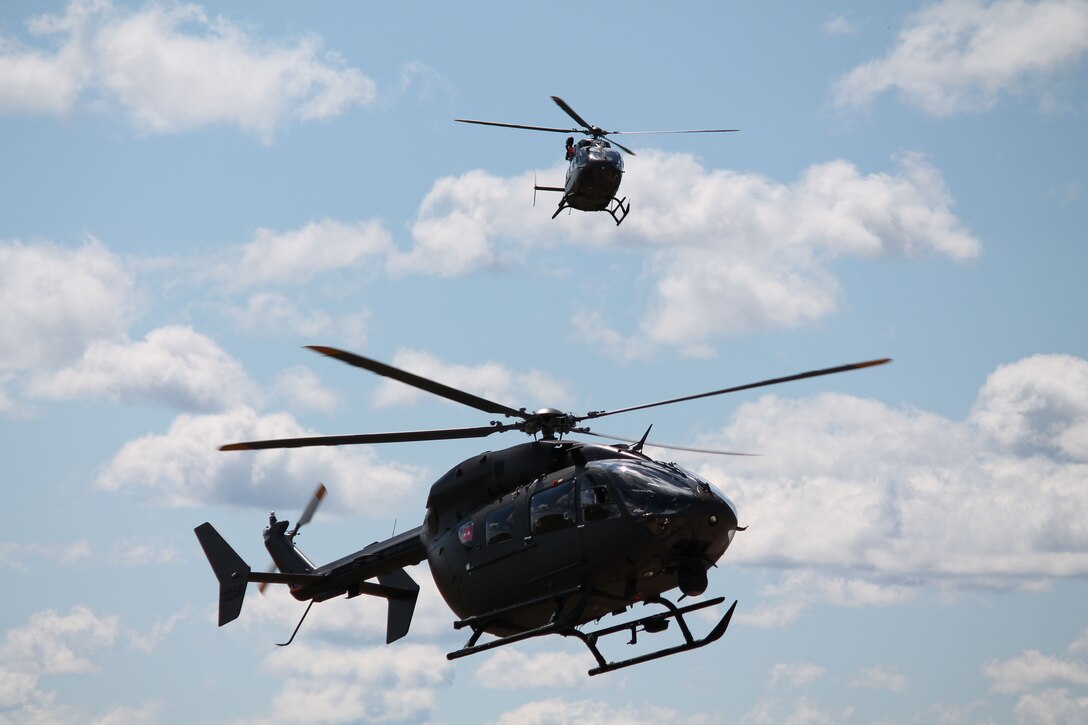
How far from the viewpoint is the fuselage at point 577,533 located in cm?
2853

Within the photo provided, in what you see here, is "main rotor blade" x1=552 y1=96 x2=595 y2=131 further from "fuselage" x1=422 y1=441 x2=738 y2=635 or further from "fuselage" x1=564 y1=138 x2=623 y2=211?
"fuselage" x1=422 y1=441 x2=738 y2=635

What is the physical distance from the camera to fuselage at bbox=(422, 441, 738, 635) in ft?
93.6

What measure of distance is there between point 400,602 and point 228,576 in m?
5.27

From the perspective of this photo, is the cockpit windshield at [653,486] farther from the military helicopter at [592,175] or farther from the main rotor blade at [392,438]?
the military helicopter at [592,175]

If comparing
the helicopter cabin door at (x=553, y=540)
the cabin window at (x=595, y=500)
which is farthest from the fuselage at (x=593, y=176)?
the cabin window at (x=595, y=500)

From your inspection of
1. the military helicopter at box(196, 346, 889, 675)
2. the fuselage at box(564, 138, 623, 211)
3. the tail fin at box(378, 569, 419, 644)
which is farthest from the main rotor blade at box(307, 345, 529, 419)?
the fuselage at box(564, 138, 623, 211)

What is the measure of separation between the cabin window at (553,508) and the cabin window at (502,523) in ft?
1.98

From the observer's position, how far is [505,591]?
3067 centimetres

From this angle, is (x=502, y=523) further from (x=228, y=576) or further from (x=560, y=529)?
(x=228, y=576)

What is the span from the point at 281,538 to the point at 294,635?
557 centimetres

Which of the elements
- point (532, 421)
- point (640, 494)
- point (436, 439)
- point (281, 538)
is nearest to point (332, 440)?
point (436, 439)

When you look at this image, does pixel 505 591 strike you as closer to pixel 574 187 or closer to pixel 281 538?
pixel 281 538

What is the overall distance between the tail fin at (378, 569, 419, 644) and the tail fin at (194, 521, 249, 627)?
418 cm

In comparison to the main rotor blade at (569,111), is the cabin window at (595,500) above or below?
below
